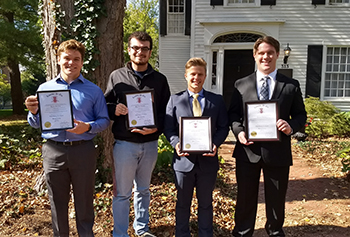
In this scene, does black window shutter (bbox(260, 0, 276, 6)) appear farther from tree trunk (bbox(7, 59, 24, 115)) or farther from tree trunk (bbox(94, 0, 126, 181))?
tree trunk (bbox(7, 59, 24, 115))

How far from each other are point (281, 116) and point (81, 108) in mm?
1974

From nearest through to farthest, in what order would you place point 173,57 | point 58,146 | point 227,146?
point 58,146, point 227,146, point 173,57

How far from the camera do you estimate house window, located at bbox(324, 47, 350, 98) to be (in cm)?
1228

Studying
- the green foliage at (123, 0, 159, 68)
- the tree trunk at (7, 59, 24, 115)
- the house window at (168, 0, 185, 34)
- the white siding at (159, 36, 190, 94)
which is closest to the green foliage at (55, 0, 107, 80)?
the white siding at (159, 36, 190, 94)

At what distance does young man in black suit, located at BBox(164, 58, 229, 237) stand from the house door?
9.58 meters

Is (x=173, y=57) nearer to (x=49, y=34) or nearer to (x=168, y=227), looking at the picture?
(x=49, y=34)

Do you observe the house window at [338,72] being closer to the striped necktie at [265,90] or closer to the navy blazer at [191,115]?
the striped necktie at [265,90]

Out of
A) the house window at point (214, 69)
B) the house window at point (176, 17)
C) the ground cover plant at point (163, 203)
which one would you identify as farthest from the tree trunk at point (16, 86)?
the ground cover plant at point (163, 203)

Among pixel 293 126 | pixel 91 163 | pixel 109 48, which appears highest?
pixel 109 48

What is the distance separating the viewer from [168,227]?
389 centimetres

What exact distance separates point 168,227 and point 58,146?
186 cm

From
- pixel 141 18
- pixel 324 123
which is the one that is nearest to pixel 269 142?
pixel 324 123

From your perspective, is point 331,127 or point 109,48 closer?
point 109,48

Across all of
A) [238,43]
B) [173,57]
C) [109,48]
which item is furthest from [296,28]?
[109,48]
